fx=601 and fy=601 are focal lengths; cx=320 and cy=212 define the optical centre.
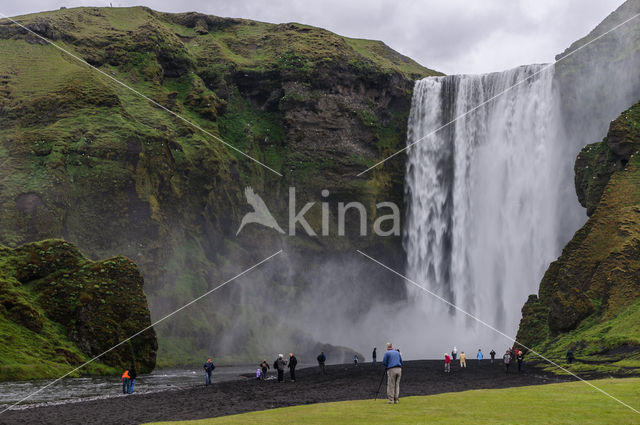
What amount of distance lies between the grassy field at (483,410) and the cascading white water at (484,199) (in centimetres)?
4878

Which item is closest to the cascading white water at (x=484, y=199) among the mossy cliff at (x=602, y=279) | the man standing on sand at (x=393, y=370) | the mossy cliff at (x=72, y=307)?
the mossy cliff at (x=602, y=279)

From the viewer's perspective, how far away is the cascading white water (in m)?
69.5

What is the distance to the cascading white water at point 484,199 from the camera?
6950cm

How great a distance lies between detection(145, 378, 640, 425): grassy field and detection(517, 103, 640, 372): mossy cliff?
15.6 m

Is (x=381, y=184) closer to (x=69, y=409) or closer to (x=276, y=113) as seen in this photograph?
(x=276, y=113)

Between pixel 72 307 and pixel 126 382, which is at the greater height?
pixel 72 307

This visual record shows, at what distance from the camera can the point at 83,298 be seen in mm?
46594

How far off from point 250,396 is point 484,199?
53667 mm

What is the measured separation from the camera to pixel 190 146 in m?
76.4
